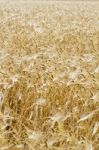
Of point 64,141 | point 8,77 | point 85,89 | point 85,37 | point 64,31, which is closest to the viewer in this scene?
point 64,141

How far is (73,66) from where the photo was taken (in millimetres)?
2725

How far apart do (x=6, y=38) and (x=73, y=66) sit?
2241 mm

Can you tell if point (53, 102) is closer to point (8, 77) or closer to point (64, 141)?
point (8, 77)

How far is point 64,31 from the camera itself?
18.7 feet

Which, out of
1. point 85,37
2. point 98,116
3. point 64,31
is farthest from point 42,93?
point 64,31

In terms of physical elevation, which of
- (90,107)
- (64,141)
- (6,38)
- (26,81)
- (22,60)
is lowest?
(64,141)

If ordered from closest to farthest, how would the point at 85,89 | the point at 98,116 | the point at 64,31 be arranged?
the point at 98,116
the point at 85,89
the point at 64,31

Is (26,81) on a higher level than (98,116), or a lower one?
higher

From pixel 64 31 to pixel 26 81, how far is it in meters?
3.13

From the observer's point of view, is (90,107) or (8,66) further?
(8,66)

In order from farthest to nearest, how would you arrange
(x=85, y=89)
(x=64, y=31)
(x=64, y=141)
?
(x=64, y=31) → (x=85, y=89) → (x=64, y=141)

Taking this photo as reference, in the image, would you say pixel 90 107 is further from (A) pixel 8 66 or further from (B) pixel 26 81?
(A) pixel 8 66

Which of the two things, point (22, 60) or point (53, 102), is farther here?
point (22, 60)

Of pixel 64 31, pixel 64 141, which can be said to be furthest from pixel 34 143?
pixel 64 31
